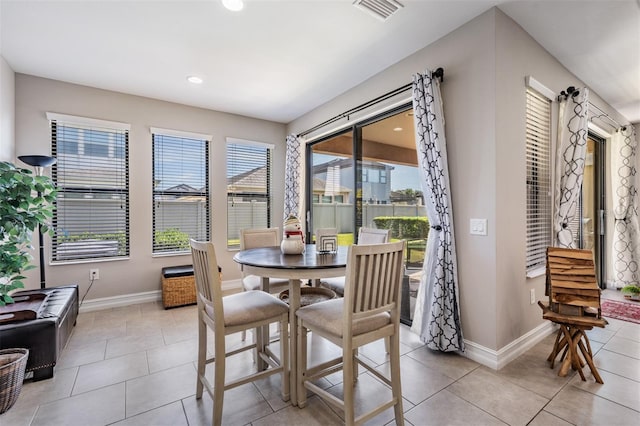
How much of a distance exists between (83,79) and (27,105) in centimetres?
62

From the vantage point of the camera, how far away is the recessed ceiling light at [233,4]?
2.10 m

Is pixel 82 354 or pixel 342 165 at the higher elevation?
pixel 342 165

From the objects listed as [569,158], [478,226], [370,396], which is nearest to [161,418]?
[370,396]

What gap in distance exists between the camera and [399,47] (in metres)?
2.70

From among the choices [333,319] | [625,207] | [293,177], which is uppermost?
[293,177]

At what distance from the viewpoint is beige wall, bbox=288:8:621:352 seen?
2.21 m

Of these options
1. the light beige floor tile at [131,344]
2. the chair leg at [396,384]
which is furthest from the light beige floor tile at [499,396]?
the light beige floor tile at [131,344]

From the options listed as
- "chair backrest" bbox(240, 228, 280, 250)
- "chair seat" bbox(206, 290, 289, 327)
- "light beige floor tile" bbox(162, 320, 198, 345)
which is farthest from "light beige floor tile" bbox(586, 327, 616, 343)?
"light beige floor tile" bbox(162, 320, 198, 345)

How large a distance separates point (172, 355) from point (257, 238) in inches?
49.9

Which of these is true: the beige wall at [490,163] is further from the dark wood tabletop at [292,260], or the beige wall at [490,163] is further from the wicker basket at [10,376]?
the wicker basket at [10,376]

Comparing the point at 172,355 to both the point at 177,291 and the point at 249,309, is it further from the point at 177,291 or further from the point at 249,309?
the point at 177,291

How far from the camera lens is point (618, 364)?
2.25 metres

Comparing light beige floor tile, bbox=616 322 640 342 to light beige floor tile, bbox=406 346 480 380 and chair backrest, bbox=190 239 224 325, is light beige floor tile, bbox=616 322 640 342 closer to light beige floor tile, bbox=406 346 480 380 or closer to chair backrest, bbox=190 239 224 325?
light beige floor tile, bbox=406 346 480 380

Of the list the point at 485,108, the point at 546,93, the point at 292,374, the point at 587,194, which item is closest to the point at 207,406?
the point at 292,374
